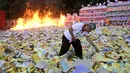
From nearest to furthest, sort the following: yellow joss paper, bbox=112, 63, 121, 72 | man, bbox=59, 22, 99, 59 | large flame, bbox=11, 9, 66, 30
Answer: yellow joss paper, bbox=112, 63, 121, 72 < man, bbox=59, 22, 99, 59 < large flame, bbox=11, 9, 66, 30

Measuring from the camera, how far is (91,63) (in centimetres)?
555

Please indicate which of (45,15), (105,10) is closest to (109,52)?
(105,10)

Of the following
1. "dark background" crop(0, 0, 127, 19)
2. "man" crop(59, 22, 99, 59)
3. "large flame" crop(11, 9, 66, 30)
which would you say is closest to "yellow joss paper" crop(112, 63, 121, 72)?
"man" crop(59, 22, 99, 59)

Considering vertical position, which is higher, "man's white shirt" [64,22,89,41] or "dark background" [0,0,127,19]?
"man's white shirt" [64,22,89,41]

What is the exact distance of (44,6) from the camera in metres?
26.7

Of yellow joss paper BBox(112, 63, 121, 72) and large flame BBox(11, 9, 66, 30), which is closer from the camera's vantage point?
yellow joss paper BBox(112, 63, 121, 72)

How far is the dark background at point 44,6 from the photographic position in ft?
81.5

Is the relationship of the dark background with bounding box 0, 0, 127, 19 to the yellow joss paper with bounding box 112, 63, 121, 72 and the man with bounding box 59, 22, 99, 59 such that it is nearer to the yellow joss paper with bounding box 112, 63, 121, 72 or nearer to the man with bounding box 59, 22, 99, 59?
the man with bounding box 59, 22, 99, 59

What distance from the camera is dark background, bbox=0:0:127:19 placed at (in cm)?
2484

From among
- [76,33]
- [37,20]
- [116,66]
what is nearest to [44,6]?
[37,20]

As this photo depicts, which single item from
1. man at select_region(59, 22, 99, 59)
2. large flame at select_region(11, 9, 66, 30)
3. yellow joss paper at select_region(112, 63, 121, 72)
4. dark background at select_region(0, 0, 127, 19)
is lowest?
large flame at select_region(11, 9, 66, 30)

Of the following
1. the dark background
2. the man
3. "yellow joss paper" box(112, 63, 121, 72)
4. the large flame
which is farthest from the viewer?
the dark background

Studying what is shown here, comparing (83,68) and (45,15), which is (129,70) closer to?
(83,68)

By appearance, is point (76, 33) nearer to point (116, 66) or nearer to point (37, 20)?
point (116, 66)
